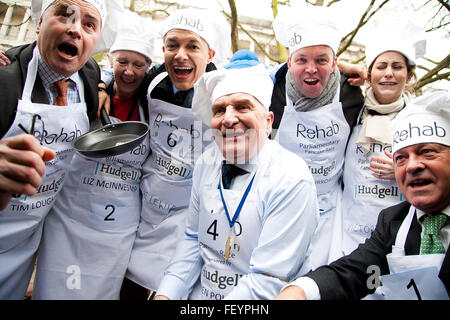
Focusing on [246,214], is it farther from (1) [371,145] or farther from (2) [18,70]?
(2) [18,70]

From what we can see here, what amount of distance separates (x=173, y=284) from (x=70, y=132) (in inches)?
51.5

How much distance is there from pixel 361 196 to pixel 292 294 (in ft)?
3.94

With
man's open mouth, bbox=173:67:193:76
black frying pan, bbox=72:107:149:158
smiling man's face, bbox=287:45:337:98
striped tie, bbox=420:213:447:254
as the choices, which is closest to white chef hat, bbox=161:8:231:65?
man's open mouth, bbox=173:67:193:76

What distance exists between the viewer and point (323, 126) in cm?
227

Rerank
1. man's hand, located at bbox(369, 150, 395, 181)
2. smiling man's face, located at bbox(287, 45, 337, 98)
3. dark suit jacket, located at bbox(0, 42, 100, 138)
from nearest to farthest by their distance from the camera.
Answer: dark suit jacket, located at bbox(0, 42, 100, 138) < man's hand, located at bbox(369, 150, 395, 181) < smiling man's face, located at bbox(287, 45, 337, 98)

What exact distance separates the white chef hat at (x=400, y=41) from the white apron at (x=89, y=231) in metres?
2.18

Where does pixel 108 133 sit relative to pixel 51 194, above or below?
above

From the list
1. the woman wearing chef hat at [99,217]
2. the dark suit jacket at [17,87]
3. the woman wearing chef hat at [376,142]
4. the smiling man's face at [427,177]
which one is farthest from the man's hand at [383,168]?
the dark suit jacket at [17,87]

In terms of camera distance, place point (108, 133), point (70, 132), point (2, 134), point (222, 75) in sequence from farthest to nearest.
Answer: point (108, 133) → point (70, 132) → point (222, 75) → point (2, 134)

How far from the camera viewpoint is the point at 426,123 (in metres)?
1.47

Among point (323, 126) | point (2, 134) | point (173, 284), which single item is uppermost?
point (323, 126)

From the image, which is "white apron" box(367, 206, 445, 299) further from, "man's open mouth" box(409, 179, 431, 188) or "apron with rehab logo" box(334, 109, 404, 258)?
"apron with rehab logo" box(334, 109, 404, 258)

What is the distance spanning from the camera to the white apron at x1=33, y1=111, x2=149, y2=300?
2.37m

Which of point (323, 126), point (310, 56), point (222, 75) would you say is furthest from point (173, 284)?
point (310, 56)
